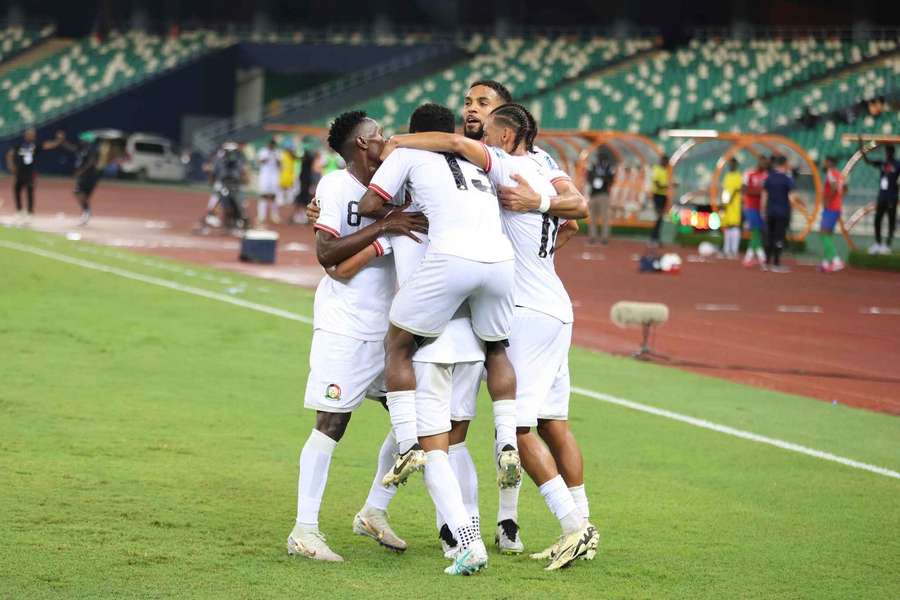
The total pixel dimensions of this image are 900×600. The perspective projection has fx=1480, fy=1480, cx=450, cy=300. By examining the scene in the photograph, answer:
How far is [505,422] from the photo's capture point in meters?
6.73

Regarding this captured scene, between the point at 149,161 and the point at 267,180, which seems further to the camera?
the point at 149,161

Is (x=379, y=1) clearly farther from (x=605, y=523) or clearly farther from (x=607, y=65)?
(x=605, y=523)

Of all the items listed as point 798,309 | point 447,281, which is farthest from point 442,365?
point 798,309

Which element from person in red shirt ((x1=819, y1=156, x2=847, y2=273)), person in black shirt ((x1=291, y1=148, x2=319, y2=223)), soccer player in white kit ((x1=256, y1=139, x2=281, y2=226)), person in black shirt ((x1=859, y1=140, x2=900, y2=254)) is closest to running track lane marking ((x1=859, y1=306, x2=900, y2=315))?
person in red shirt ((x1=819, y1=156, x2=847, y2=273))

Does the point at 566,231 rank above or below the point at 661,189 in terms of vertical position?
above

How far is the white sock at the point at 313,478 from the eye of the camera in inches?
Result: 273

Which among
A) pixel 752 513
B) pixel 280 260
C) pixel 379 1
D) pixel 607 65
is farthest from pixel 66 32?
pixel 752 513

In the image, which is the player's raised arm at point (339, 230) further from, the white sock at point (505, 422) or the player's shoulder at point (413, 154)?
the white sock at point (505, 422)

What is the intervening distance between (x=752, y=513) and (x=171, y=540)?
341 cm

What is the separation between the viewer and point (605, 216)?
33469mm

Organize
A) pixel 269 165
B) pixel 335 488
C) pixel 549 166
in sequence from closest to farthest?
pixel 549 166, pixel 335 488, pixel 269 165

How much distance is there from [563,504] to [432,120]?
74.3 inches

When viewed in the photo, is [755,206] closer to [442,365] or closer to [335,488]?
[335,488]

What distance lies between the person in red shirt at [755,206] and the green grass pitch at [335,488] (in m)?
14.0
